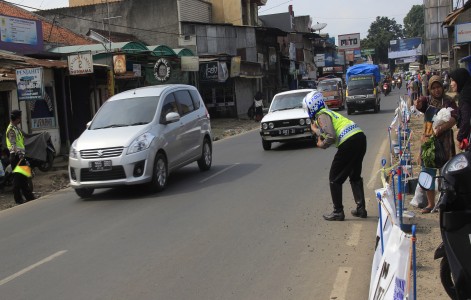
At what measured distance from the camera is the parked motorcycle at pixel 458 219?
11.4 feet

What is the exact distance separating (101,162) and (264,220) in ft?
12.1

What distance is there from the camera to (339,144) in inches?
279

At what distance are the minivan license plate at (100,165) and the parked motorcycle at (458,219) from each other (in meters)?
6.94

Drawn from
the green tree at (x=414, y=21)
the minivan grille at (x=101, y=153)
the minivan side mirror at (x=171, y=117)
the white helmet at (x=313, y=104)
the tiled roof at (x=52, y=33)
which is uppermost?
the green tree at (x=414, y=21)

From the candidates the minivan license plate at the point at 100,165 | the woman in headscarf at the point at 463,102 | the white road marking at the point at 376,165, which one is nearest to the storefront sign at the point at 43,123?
the minivan license plate at the point at 100,165

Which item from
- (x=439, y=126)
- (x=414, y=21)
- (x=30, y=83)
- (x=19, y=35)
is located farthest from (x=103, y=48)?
(x=414, y=21)

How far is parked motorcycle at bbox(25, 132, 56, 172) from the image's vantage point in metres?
14.0

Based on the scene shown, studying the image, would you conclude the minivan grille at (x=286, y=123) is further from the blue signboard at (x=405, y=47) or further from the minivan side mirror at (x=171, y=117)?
the blue signboard at (x=405, y=47)

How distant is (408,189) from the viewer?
27.4ft

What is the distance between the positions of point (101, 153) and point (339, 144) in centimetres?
462

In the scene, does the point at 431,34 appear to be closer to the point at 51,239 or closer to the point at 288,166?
the point at 288,166

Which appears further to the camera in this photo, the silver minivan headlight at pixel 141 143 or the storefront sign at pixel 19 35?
the storefront sign at pixel 19 35

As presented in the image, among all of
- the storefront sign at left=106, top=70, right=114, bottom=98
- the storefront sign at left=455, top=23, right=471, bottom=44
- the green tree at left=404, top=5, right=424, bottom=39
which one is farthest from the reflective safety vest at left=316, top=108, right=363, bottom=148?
the green tree at left=404, top=5, right=424, bottom=39

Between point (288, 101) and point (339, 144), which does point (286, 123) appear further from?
point (339, 144)
